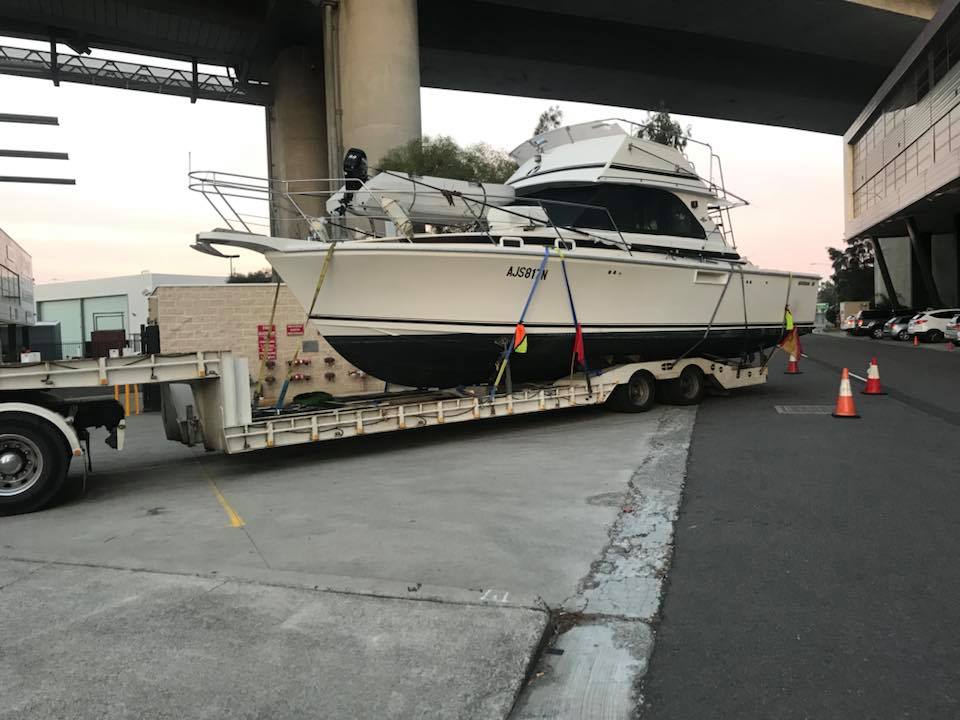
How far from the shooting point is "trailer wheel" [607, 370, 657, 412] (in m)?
10.4

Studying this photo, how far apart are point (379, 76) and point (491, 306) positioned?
20887 mm

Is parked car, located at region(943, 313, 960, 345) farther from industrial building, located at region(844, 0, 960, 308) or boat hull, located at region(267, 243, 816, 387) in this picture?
boat hull, located at region(267, 243, 816, 387)

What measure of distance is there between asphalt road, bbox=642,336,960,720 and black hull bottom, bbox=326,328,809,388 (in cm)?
224

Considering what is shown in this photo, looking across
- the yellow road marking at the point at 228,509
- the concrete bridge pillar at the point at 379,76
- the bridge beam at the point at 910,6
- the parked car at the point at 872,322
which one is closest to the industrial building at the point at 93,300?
the concrete bridge pillar at the point at 379,76

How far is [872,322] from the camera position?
41031 millimetres

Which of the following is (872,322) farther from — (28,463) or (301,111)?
(28,463)

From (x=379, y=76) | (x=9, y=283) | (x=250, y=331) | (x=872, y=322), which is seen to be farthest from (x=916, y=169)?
(x=9, y=283)

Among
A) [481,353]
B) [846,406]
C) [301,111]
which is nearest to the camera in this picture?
[481,353]

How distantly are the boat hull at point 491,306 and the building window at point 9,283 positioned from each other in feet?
49.5

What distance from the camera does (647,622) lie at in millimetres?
3459

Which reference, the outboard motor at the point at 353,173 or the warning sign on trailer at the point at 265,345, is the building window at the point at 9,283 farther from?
the outboard motor at the point at 353,173

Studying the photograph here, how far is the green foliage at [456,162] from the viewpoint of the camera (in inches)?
742

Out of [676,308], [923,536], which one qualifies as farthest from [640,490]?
[676,308]

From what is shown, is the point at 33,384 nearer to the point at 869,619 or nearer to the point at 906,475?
the point at 869,619
